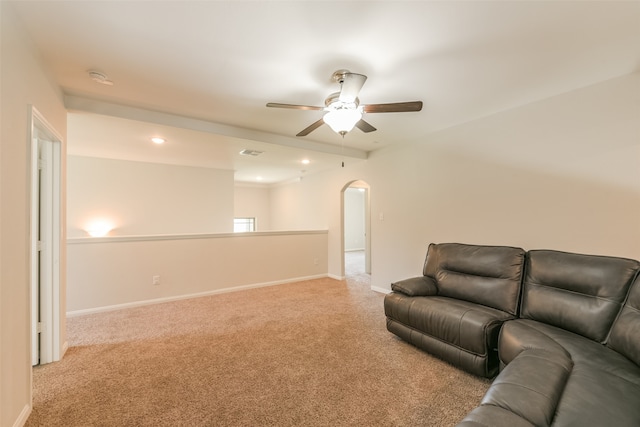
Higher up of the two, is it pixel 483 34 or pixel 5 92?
pixel 483 34

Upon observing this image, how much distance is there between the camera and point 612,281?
183cm

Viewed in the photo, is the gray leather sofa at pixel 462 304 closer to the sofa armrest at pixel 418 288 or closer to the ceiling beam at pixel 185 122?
the sofa armrest at pixel 418 288

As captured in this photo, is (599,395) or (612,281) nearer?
(599,395)

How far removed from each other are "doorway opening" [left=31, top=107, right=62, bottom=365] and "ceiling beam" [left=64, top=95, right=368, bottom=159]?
1.96 ft

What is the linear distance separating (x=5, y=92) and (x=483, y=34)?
9.27 feet

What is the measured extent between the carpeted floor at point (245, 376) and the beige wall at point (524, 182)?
154 centimetres

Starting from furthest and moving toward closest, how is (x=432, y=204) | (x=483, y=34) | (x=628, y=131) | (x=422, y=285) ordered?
1. (x=432, y=204)
2. (x=422, y=285)
3. (x=628, y=131)
4. (x=483, y=34)

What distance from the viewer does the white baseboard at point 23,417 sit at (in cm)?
155

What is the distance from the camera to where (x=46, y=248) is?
7.36 feet

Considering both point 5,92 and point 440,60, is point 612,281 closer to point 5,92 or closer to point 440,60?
point 440,60

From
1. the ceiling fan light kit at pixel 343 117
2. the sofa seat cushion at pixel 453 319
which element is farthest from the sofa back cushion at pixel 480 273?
the ceiling fan light kit at pixel 343 117

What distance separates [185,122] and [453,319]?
3497mm

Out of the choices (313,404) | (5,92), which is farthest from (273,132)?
(313,404)

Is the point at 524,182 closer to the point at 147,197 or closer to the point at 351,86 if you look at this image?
the point at 351,86
